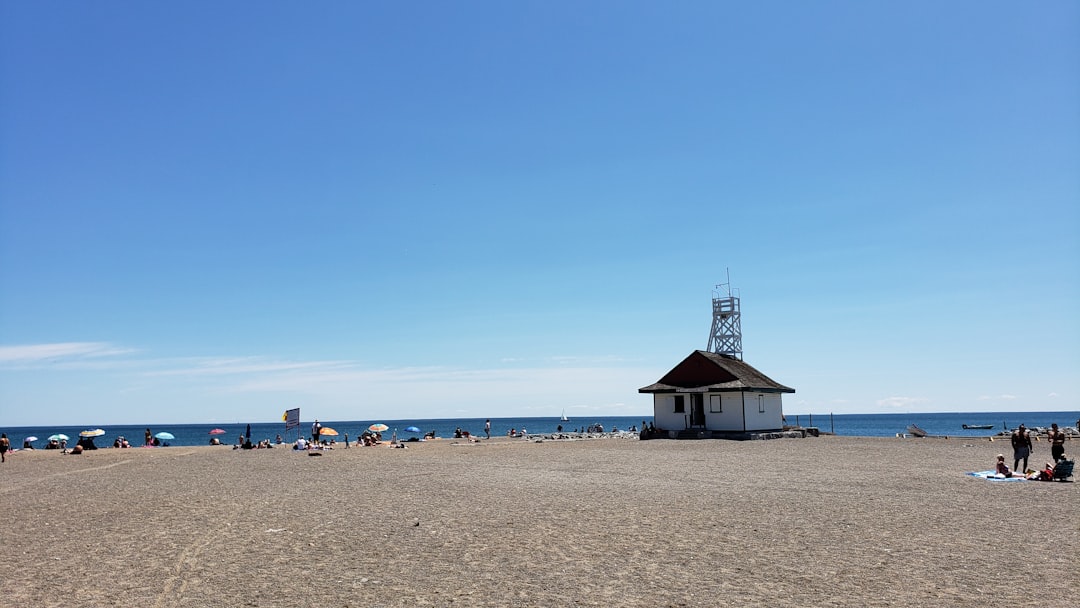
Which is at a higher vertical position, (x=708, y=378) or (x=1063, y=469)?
(x=708, y=378)

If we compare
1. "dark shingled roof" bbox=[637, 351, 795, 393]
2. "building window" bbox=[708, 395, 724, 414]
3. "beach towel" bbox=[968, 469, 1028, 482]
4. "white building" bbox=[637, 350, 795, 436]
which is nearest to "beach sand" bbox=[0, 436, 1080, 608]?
"beach towel" bbox=[968, 469, 1028, 482]

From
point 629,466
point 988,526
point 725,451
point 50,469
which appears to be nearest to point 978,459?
point 725,451

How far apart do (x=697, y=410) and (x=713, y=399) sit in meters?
1.32

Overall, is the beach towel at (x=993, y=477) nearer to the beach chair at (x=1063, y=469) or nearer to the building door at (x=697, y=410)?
the beach chair at (x=1063, y=469)

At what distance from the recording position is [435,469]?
2539cm

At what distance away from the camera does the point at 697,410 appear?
1813 inches

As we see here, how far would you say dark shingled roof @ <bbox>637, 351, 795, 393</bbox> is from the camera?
1786 inches

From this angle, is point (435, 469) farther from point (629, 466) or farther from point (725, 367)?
point (725, 367)

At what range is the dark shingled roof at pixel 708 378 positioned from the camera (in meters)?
45.4

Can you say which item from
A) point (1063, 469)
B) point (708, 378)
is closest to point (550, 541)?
point (1063, 469)

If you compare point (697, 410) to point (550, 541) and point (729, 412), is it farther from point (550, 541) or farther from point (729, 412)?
point (550, 541)

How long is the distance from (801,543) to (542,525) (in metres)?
4.09

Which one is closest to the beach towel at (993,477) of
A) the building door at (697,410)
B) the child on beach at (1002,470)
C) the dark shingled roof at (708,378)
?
the child on beach at (1002,470)

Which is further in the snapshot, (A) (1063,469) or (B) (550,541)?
(A) (1063,469)
